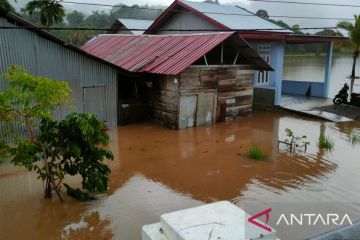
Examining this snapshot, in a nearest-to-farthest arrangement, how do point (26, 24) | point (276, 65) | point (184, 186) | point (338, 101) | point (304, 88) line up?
point (184, 186), point (26, 24), point (338, 101), point (276, 65), point (304, 88)

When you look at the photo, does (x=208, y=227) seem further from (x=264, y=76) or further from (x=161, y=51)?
(x=264, y=76)

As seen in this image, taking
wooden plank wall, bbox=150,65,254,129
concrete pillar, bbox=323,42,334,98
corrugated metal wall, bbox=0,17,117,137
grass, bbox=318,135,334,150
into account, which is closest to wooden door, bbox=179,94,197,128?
wooden plank wall, bbox=150,65,254,129

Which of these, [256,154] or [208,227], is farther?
[256,154]

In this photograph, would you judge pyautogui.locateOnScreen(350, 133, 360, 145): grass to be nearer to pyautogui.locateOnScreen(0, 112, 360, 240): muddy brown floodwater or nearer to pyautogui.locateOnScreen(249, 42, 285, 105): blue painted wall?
pyautogui.locateOnScreen(0, 112, 360, 240): muddy brown floodwater

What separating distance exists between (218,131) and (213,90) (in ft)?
6.31

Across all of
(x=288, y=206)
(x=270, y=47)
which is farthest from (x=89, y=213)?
(x=270, y=47)

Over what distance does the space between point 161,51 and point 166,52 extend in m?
0.42

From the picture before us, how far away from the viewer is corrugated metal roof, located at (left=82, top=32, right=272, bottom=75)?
44.5ft

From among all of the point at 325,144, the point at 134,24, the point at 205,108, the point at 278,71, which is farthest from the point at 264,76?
the point at 134,24

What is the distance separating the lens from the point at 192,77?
1392cm

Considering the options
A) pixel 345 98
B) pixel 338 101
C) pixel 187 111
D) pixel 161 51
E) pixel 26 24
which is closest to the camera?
pixel 26 24

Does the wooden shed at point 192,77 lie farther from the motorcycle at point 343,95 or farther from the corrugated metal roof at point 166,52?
the motorcycle at point 343,95

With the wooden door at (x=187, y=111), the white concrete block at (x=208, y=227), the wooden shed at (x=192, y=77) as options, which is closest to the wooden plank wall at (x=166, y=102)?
the wooden shed at (x=192, y=77)

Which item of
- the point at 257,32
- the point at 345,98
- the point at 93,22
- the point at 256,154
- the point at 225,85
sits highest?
the point at 93,22
